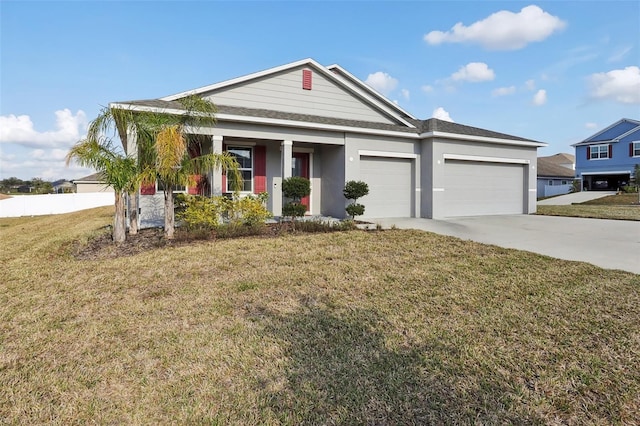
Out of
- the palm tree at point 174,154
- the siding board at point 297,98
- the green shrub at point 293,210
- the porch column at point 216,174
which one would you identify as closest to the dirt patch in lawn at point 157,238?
the palm tree at point 174,154

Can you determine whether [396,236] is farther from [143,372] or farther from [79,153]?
[79,153]

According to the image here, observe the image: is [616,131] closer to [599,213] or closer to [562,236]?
[599,213]

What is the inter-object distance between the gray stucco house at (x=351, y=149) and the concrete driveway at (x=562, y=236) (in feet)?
5.82

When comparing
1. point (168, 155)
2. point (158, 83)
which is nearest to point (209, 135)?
point (168, 155)

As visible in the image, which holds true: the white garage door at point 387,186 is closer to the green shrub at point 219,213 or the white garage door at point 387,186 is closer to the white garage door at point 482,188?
the white garage door at point 482,188

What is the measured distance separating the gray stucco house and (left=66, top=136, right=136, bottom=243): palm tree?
2650 mm

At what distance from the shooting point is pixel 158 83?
44.0ft

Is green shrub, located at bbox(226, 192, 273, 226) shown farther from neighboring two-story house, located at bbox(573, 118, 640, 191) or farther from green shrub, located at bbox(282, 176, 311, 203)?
neighboring two-story house, located at bbox(573, 118, 640, 191)

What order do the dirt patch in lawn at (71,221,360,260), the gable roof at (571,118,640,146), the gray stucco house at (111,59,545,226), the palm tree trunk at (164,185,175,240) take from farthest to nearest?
the gable roof at (571,118,640,146) < the gray stucco house at (111,59,545,226) < the palm tree trunk at (164,185,175,240) < the dirt patch in lawn at (71,221,360,260)

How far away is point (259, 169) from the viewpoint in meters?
12.6

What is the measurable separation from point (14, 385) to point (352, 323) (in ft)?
10.0

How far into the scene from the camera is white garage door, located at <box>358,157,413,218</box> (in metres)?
12.8

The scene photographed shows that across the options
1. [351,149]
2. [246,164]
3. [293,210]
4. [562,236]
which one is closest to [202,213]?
[293,210]

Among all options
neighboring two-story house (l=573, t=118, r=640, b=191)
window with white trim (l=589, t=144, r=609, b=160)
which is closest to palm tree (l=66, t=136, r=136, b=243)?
neighboring two-story house (l=573, t=118, r=640, b=191)
